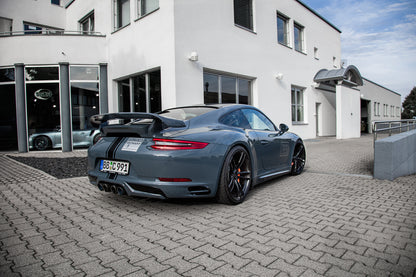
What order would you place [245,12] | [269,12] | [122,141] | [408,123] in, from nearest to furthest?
1. [122,141]
2. [408,123]
3. [245,12]
4. [269,12]

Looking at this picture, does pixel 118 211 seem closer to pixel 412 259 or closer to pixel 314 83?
pixel 412 259

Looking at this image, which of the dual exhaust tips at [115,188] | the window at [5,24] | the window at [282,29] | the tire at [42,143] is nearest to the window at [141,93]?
the tire at [42,143]

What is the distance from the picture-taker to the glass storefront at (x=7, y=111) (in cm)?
1011

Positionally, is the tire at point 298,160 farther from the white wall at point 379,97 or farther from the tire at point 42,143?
the white wall at point 379,97

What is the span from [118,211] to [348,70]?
16.9 metres

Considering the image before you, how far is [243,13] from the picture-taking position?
10.6m

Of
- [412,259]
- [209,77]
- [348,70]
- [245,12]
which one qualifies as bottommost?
[412,259]

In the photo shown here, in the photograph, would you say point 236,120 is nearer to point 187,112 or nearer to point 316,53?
point 187,112

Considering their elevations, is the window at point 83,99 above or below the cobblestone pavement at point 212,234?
above

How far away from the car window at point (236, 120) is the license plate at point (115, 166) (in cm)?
132

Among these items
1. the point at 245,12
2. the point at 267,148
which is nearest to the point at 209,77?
the point at 245,12

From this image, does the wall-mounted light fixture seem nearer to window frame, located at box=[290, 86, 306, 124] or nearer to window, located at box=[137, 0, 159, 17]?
Answer: window, located at box=[137, 0, 159, 17]

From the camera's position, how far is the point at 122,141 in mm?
2971

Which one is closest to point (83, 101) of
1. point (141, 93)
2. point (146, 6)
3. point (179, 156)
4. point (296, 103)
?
point (141, 93)
